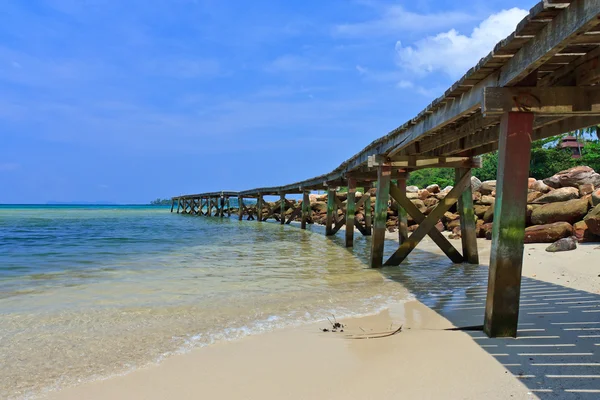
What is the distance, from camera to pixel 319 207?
3381cm

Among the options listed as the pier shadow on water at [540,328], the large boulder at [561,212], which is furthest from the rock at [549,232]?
the pier shadow on water at [540,328]

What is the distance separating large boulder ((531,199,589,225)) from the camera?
1173 cm

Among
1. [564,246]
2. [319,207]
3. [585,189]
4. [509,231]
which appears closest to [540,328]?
[509,231]

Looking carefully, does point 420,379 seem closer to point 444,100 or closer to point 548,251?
point 444,100

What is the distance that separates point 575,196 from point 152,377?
14.1 m

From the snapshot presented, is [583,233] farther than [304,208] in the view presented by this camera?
No

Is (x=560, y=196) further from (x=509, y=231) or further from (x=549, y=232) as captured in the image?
(x=509, y=231)

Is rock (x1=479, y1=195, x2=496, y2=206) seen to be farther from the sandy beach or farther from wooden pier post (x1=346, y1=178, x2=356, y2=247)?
the sandy beach

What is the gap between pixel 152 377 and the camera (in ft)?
12.2

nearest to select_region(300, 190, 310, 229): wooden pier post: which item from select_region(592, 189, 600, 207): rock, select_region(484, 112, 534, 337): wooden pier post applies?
select_region(592, 189, 600, 207): rock

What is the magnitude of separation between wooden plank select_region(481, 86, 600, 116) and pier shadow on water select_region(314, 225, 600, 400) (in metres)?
2.18

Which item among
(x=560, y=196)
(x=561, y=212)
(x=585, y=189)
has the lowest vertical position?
(x=561, y=212)

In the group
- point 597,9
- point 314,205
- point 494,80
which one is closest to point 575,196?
point 494,80

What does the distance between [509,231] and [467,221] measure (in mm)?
5845
